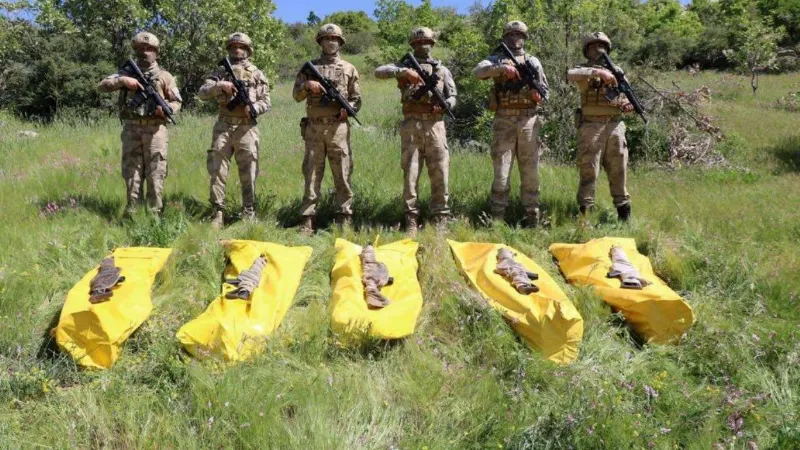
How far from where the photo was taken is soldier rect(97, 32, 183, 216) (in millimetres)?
6035

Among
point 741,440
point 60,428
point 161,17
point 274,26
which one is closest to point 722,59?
point 274,26

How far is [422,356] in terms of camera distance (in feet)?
12.1

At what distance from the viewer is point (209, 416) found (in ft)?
10.2

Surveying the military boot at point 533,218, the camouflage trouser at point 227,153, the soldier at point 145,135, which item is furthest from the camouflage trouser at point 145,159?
the military boot at point 533,218

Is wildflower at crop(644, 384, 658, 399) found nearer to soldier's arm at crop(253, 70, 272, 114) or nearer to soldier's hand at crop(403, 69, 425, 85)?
soldier's hand at crop(403, 69, 425, 85)

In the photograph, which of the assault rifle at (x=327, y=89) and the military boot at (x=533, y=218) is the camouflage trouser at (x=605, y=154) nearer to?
the military boot at (x=533, y=218)

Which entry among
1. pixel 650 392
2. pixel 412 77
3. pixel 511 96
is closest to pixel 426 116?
pixel 412 77

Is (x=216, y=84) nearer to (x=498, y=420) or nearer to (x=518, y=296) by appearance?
(x=518, y=296)

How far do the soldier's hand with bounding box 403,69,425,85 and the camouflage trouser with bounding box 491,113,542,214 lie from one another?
0.98 meters

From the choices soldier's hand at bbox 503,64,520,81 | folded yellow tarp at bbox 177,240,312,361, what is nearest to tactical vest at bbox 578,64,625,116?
soldier's hand at bbox 503,64,520,81

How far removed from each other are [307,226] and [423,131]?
164 cm

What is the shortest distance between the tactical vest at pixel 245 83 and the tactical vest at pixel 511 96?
267 centimetres

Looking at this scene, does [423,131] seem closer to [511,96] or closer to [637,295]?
[511,96]

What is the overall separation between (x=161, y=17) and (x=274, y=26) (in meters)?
3.47
